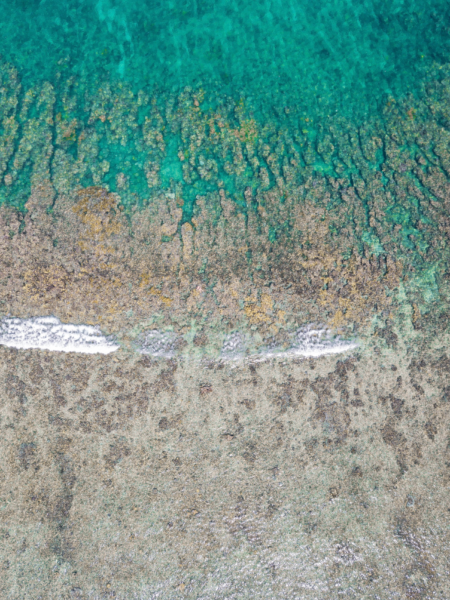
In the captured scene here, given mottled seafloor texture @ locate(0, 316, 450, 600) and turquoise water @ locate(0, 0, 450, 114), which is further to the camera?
turquoise water @ locate(0, 0, 450, 114)

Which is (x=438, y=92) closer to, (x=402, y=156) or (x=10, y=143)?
(x=402, y=156)

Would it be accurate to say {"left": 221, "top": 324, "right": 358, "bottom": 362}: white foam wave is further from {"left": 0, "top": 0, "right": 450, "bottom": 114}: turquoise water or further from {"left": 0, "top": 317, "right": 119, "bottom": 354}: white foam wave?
{"left": 0, "top": 0, "right": 450, "bottom": 114}: turquoise water

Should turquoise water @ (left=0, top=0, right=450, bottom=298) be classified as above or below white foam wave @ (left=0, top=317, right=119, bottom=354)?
above

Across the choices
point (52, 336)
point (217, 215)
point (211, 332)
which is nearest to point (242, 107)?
point (217, 215)

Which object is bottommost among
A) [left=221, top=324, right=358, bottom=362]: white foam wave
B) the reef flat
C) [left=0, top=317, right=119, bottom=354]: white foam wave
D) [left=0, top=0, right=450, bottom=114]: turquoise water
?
[left=221, top=324, right=358, bottom=362]: white foam wave

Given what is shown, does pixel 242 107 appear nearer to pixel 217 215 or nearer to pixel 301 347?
pixel 217 215

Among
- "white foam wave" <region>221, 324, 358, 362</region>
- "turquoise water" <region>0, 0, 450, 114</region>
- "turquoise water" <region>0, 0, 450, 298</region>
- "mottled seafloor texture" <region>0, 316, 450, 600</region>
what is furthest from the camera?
"turquoise water" <region>0, 0, 450, 114</region>

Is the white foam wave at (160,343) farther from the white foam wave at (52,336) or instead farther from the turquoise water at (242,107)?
the turquoise water at (242,107)

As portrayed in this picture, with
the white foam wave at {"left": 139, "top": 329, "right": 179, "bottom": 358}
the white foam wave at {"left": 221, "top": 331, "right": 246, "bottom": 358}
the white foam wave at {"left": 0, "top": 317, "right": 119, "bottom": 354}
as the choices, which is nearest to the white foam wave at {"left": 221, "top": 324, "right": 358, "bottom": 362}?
the white foam wave at {"left": 221, "top": 331, "right": 246, "bottom": 358}
